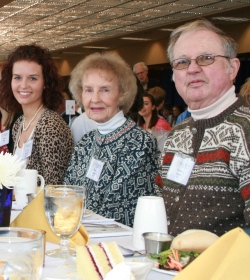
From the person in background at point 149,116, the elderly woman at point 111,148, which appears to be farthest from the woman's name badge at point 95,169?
the person in background at point 149,116

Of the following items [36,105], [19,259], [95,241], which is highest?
[36,105]

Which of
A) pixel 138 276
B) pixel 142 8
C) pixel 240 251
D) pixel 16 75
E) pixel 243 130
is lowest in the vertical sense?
pixel 138 276

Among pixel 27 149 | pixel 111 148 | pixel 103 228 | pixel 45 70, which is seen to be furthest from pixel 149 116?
pixel 103 228

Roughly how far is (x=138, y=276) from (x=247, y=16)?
37.5 ft

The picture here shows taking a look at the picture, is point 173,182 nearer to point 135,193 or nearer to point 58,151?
point 135,193

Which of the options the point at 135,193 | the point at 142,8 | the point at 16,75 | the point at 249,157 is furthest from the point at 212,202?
the point at 142,8

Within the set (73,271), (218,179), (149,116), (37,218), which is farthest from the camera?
(149,116)

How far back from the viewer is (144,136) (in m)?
2.81

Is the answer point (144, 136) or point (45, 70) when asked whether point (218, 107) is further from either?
point (45, 70)

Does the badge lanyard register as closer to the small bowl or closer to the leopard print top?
the leopard print top

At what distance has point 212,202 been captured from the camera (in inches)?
A: 79.1

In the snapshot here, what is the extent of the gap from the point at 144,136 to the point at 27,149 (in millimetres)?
902

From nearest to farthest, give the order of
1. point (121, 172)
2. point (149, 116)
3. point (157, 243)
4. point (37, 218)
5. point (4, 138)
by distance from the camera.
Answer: point (157, 243) < point (37, 218) < point (121, 172) < point (4, 138) < point (149, 116)

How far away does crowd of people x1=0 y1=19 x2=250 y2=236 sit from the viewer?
6.61 ft
